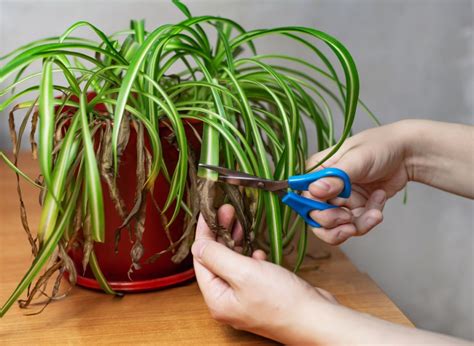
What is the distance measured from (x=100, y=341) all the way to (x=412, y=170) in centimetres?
49

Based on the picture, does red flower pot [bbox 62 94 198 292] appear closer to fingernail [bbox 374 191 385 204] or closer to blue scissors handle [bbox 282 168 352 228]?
blue scissors handle [bbox 282 168 352 228]

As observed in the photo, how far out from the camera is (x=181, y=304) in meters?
0.71

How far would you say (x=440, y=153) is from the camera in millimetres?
841

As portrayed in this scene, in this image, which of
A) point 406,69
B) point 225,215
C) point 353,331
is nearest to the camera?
point 353,331

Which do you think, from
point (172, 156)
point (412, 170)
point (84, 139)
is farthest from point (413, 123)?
point (84, 139)

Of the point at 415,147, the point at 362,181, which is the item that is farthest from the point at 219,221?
the point at 415,147

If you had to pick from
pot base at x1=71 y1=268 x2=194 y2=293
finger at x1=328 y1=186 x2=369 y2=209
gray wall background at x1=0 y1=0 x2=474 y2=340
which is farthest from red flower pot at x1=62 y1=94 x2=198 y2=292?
gray wall background at x1=0 y1=0 x2=474 y2=340

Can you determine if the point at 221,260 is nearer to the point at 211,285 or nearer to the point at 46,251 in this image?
the point at 211,285

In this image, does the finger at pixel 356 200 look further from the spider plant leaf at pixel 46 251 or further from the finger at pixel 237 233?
the spider plant leaf at pixel 46 251

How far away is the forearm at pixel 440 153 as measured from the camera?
0.81 m

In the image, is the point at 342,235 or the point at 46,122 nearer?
the point at 46,122

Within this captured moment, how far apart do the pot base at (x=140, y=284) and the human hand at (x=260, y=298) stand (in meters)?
0.14

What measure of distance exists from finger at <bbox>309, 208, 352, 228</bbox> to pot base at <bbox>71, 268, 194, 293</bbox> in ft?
0.63

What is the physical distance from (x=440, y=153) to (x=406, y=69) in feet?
1.44
